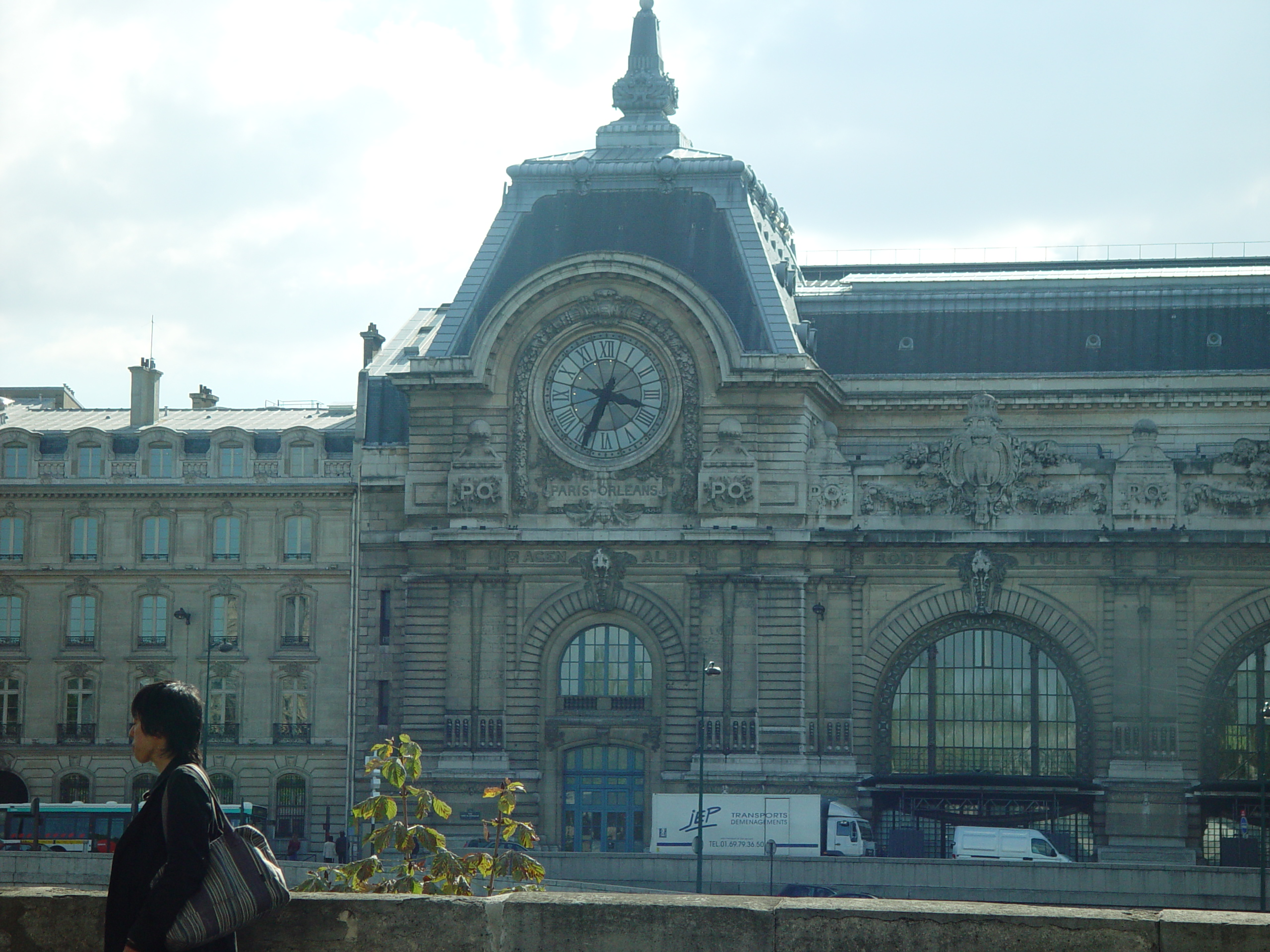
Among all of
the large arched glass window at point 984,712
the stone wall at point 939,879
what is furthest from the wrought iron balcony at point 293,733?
the large arched glass window at point 984,712

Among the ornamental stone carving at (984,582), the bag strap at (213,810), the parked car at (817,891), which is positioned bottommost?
the parked car at (817,891)

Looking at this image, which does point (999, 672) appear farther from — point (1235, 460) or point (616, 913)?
point (616, 913)

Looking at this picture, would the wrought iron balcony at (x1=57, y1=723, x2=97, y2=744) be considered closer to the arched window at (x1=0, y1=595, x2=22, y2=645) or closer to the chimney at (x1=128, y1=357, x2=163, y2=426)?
the arched window at (x1=0, y1=595, x2=22, y2=645)

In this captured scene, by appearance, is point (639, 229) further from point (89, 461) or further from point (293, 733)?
point (89, 461)

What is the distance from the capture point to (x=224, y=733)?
232ft

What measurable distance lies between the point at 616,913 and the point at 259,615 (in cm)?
6196

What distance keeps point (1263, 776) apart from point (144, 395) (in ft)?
156

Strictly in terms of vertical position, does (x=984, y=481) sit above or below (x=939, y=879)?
above

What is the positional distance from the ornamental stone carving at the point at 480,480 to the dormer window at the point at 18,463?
18745mm

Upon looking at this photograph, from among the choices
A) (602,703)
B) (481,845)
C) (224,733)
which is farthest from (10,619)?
(602,703)

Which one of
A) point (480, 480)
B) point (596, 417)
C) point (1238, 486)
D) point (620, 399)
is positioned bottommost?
point (1238, 486)

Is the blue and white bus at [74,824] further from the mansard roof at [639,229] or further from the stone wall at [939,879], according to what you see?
the mansard roof at [639,229]

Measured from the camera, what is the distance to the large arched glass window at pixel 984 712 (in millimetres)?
63938

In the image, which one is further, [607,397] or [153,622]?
[153,622]
